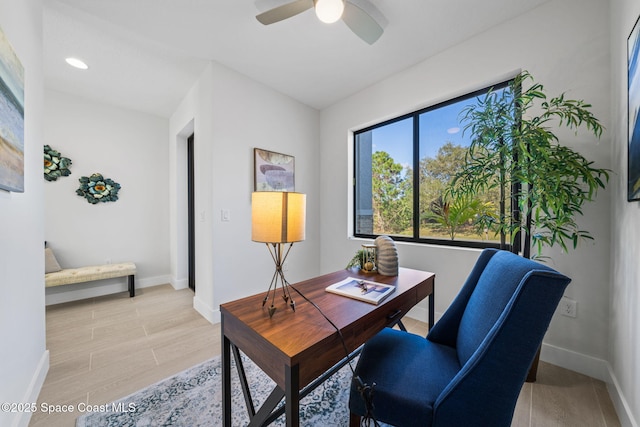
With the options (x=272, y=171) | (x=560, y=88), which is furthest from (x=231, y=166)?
(x=560, y=88)

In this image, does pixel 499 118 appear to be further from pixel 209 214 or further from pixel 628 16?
pixel 209 214

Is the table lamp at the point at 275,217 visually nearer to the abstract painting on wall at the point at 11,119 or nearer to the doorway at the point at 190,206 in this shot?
the abstract painting on wall at the point at 11,119

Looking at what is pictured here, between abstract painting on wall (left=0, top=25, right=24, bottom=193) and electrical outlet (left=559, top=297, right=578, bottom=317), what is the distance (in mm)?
3259

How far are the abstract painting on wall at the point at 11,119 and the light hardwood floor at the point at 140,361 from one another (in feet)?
4.33

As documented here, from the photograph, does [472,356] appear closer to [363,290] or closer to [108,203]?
[363,290]

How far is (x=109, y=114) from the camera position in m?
3.37

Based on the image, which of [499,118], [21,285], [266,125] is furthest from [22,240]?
[499,118]

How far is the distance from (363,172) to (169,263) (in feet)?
11.2

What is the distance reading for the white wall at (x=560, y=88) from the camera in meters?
1.57

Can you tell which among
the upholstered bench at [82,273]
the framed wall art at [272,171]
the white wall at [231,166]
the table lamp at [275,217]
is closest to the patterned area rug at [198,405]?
the table lamp at [275,217]

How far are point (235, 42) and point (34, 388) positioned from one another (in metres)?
2.89

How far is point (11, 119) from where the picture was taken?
3.64ft

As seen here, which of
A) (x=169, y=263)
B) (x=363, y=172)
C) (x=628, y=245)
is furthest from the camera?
(x=169, y=263)

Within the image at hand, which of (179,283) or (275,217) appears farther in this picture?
(179,283)
